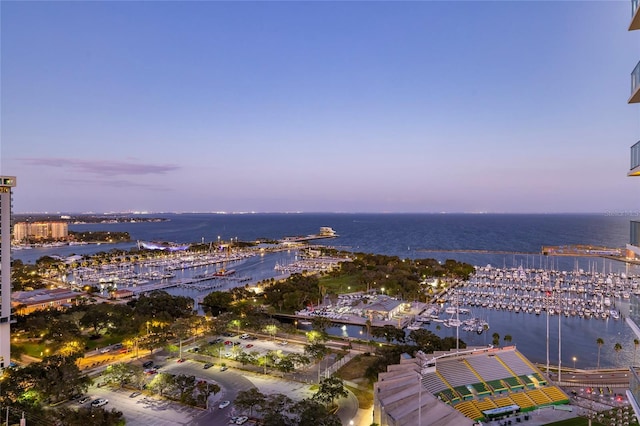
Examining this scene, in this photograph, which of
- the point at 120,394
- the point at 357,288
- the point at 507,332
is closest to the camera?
the point at 120,394

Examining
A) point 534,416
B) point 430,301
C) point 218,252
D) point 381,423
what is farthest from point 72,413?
point 218,252

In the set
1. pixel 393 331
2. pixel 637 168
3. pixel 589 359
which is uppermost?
pixel 637 168

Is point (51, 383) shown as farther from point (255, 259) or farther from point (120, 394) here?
point (255, 259)

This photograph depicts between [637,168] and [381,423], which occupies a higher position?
[637,168]

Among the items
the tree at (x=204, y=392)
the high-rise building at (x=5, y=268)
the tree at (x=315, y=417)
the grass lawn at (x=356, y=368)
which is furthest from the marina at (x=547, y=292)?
the high-rise building at (x=5, y=268)

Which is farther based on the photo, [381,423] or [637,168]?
[381,423]

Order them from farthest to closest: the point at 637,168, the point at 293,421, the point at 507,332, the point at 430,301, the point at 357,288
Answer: the point at 357,288, the point at 430,301, the point at 507,332, the point at 293,421, the point at 637,168

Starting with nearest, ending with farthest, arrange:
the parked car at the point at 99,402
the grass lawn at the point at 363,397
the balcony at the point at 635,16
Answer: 1. the balcony at the point at 635,16
2. the parked car at the point at 99,402
3. the grass lawn at the point at 363,397

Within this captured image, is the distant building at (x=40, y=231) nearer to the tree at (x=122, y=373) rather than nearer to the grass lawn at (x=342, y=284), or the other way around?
the grass lawn at (x=342, y=284)
